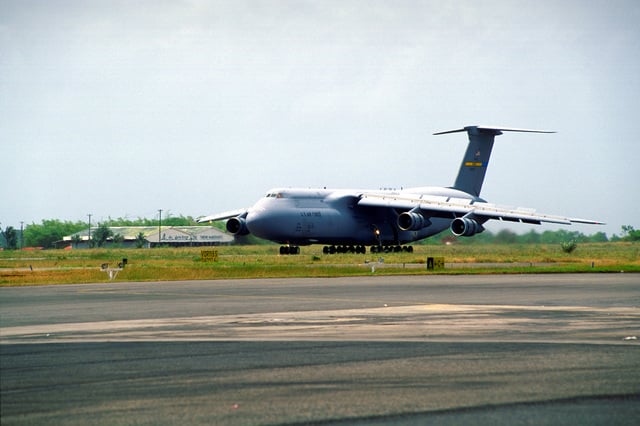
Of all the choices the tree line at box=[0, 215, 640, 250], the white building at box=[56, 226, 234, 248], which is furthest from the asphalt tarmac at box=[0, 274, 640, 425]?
the white building at box=[56, 226, 234, 248]

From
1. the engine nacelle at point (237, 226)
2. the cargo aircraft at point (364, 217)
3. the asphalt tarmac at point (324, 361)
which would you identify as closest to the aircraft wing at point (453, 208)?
the cargo aircraft at point (364, 217)

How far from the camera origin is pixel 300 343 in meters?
14.4

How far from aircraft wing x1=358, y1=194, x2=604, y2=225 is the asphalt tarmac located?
1338 inches

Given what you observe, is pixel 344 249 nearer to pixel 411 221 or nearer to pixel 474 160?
pixel 411 221

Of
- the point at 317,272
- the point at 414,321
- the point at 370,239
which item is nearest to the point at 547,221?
the point at 370,239

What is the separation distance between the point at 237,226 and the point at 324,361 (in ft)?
179

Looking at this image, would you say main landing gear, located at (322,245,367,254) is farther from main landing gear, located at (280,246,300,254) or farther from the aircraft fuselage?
main landing gear, located at (280,246,300,254)

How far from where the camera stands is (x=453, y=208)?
2448 inches

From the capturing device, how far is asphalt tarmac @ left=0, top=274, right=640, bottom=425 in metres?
8.77

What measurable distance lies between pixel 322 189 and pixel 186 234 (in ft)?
268

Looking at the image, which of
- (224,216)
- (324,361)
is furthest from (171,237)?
(324,361)

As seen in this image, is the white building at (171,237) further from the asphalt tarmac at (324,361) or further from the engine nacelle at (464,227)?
the asphalt tarmac at (324,361)

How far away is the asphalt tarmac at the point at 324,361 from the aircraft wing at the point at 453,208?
34.0 metres

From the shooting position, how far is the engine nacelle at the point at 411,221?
205ft
